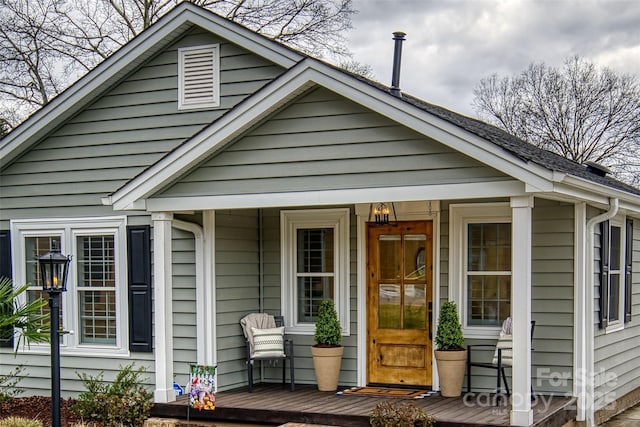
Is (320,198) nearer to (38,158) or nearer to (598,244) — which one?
(598,244)

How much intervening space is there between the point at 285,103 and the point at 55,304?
3013 mm

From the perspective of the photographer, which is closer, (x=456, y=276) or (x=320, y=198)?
(x=320, y=198)

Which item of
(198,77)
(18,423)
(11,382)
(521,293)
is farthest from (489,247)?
(11,382)

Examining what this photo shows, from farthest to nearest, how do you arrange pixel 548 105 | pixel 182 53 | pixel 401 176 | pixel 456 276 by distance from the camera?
pixel 548 105
pixel 182 53
pixel 456 276
pixel 401 176

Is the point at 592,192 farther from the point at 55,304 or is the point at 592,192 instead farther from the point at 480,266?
the point at 55,304

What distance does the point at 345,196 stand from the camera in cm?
837

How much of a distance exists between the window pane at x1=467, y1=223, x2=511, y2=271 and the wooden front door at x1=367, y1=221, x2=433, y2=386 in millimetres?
507

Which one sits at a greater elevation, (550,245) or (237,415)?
(550,245)

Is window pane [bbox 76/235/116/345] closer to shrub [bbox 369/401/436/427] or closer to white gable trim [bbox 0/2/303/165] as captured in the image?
white gable trim [bbox 0/2/303/165]

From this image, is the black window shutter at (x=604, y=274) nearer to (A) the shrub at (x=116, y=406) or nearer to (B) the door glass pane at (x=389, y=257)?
(B) the door glass pane at (x=389, y=257)

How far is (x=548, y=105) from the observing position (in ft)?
91.0

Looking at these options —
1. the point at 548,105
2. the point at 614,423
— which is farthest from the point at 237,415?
the point at 548,105

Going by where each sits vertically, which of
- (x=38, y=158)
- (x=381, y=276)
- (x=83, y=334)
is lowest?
(x=83, y=334)

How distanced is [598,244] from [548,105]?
19038 millimetres
